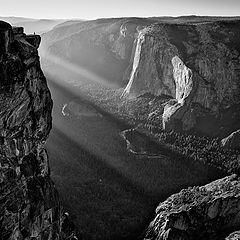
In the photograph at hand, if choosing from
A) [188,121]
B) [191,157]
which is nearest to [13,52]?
[191,157]

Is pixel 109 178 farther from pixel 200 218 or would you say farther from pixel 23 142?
pixel 23 142

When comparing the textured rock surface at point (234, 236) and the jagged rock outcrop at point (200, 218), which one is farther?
the jagged rock outcrop at point (200, 218)

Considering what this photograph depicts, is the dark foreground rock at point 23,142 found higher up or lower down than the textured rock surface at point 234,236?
higher up

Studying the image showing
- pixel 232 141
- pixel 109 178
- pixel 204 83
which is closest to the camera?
pixel 109 178

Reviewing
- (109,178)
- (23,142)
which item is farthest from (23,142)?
(109,178)

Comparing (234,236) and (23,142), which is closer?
(23,142)

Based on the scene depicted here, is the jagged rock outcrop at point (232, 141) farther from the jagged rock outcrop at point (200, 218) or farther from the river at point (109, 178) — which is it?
the jagged rock outcrop at point (200, 218)

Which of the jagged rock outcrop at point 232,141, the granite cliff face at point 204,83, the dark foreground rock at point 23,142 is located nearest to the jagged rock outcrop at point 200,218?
the dark foreground rock at point 23,142
